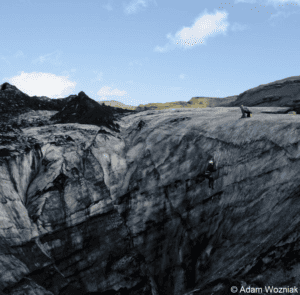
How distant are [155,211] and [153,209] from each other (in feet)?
0.61

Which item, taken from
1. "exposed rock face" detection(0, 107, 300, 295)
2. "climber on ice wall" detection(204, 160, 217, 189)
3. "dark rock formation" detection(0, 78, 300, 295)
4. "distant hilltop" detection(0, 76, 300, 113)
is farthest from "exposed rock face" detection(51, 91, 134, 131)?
"climber on ice wall" detection(204, 160, 217, 189)

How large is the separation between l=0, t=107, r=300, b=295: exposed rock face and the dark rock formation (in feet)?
0.19

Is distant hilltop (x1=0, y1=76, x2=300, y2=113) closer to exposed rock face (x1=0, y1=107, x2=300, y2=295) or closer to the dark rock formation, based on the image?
the dark rock formation

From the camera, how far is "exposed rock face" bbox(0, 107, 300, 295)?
14234mm

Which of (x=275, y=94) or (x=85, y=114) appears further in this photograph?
(x=275, y=94)

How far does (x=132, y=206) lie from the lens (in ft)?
60.1

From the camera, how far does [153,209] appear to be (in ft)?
59.4

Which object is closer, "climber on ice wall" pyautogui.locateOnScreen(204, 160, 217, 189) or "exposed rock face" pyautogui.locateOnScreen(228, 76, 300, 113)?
"climber on ice wall" pyautogui.locateOnScreen(204, 160, 217, 189)

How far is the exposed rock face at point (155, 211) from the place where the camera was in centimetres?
1423

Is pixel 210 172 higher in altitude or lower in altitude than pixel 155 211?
higher

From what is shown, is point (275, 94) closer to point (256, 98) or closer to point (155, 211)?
point (256, 98)

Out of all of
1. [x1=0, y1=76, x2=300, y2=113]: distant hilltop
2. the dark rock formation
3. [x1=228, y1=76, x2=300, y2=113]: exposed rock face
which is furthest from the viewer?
[x1=228, y1=76, x2=300, y2=113]: exposed rock face

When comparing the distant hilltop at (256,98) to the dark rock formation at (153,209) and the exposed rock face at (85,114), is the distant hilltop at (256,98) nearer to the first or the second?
the exposed rock face at (85,114)

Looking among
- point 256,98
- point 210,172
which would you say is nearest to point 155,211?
point 210,172
